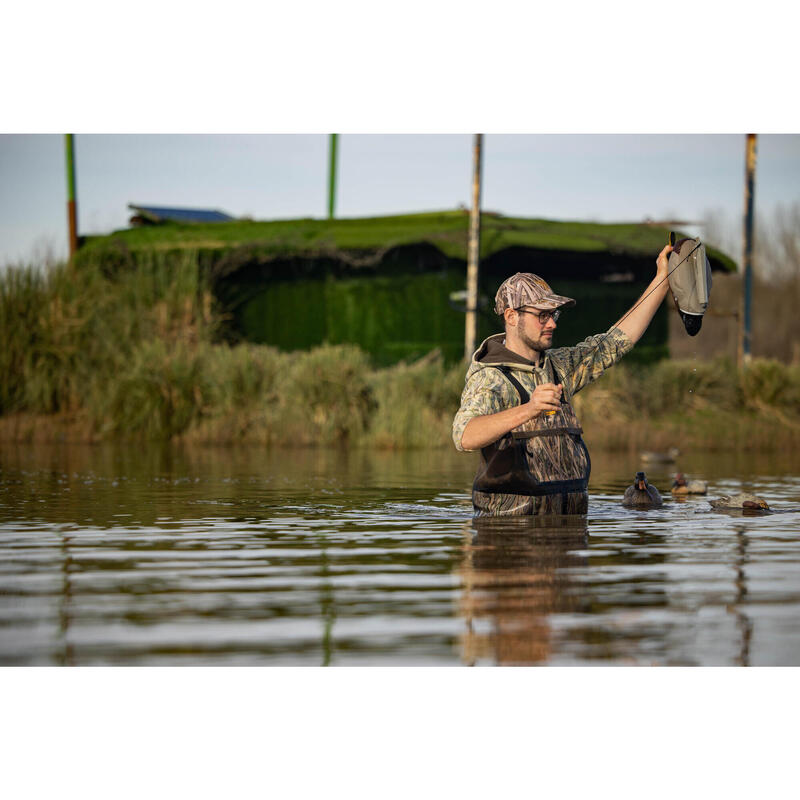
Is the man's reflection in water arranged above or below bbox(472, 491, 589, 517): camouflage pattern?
below

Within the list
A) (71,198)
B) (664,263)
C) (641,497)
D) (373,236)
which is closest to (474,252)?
(373,236)

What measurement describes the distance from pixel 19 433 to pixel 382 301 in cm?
793

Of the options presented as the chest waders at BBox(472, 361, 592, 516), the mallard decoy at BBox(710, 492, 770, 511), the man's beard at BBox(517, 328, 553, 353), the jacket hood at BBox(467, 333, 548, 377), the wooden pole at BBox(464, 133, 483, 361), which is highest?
the wooden pole at BBox(464, 133, 483, 361)

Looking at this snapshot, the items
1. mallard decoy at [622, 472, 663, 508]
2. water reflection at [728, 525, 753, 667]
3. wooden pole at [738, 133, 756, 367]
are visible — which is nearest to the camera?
water reflection at [728, 525, 753, 667]

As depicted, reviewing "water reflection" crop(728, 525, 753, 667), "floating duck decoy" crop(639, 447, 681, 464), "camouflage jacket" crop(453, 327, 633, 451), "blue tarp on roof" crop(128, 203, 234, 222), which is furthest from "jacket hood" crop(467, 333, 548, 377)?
"blue tarp on roof" crop(128, 203, 234, 222)

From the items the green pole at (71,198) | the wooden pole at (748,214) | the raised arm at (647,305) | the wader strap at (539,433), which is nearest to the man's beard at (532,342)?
the wader strap at (539,433)

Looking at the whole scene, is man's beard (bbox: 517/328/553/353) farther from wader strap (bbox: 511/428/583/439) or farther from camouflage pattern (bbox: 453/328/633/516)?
wader strap (bbox: 511/428/583/439)

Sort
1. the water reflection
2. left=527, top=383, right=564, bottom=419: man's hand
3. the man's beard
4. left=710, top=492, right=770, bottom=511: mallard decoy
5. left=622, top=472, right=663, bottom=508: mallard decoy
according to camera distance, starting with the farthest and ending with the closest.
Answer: left=622, top=472, right=663, bottom=508: mallard decoy, left=710, top=492, right=770, bottom=511: mallard decoy, the man's beard, left=527, top=383, right=564, bottom=419: man's hand, the water reflection

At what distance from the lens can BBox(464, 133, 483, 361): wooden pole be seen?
2523cm

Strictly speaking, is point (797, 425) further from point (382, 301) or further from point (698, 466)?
point (382, 301)

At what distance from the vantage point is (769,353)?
52.1m

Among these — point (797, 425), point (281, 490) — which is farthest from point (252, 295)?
point (281, 490)

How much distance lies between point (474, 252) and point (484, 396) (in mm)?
17505

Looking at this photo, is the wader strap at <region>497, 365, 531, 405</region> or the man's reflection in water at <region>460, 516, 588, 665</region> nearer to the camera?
the man's reflection in water at <region>460, 516, 588, 665</region>
